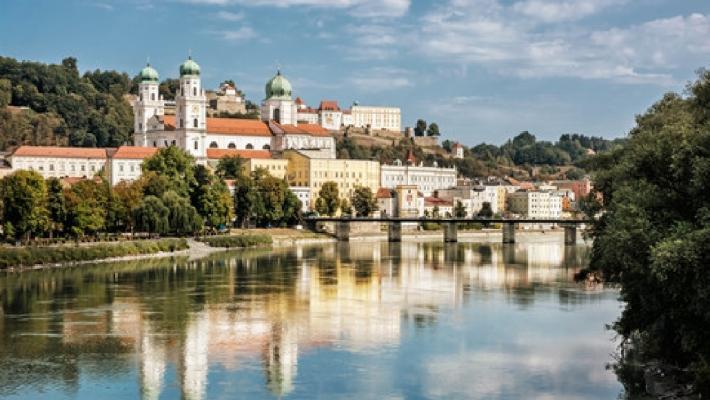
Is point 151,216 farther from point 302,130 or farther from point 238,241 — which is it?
point 302,130

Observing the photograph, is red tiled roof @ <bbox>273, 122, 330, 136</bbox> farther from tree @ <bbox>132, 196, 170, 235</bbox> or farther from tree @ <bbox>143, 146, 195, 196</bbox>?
tree @ <bbox>132, 196, 170, 235</bbox>

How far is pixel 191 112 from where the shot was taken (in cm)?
9456

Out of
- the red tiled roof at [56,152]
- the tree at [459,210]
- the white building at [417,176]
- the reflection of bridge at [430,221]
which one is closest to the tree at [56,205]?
the reflection of bridge at [430,221]

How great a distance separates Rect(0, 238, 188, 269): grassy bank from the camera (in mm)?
43919

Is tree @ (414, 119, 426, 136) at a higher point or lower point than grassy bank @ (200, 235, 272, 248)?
higher

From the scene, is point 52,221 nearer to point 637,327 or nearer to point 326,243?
point 326,243

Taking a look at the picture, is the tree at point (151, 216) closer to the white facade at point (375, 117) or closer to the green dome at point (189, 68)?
the green dome at point (189, 68)

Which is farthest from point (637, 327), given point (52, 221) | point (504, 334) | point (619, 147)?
point (52, 221)

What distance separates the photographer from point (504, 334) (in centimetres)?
2719

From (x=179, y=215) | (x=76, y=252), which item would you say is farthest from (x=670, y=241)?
(x=179, y=215)

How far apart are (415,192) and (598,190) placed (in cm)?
7764

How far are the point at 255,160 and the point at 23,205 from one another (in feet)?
161

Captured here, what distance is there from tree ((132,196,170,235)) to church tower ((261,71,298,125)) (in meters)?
53.1

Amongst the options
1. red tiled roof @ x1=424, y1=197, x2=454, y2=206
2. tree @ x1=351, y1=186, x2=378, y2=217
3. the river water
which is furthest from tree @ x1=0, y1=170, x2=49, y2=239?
red tiled roof @ x1=424, y1=197, x2=454, y2=206
